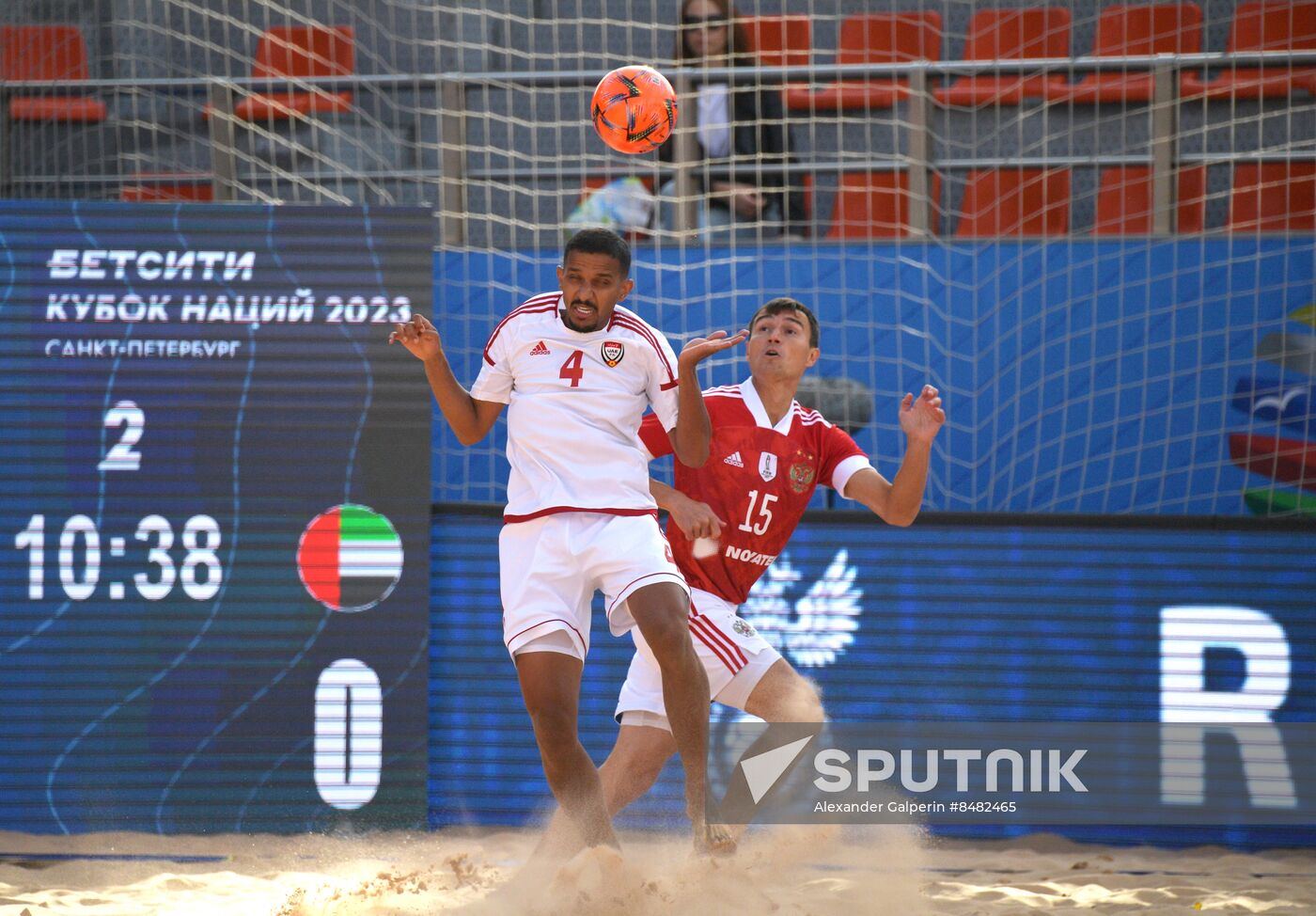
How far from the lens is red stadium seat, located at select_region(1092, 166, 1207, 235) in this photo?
778 centimetres

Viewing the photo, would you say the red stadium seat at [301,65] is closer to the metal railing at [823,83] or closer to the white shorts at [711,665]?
the metal railing at [823,83]

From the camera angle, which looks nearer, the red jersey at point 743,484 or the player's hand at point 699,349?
the player's hand at point 699,349

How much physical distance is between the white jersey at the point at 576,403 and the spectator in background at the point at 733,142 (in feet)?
9.65

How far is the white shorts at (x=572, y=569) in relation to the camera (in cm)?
452

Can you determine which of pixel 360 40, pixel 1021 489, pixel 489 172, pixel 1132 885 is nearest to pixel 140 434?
pixel 489 172

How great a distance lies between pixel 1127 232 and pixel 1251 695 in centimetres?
266

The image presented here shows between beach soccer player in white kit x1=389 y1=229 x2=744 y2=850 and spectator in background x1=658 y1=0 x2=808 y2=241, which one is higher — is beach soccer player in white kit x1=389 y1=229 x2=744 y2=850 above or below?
below

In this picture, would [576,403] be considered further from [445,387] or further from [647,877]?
[647,877]

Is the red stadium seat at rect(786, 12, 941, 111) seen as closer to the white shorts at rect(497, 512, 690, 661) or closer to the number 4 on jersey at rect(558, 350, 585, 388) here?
the number 4 on jersey at rect(558, 350, 585, 388)

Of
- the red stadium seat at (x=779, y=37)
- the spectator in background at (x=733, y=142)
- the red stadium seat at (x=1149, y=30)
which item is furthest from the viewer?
the red stadium seat at (x=1149, y=30)

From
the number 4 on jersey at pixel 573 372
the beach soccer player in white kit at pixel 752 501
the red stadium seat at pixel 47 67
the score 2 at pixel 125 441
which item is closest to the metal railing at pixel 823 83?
the red stadium seat at pixel 47 67

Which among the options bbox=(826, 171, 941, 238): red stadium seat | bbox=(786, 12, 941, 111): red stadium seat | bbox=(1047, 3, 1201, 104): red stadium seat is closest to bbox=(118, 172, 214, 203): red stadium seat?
bbox=(786, 12, 941, 111): red stadium seat

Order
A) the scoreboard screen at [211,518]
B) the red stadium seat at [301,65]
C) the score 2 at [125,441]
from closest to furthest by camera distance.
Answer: the scoreboard screen at [211,518]
the score 2 at [125,441]
the red stadium seat at [301,65]

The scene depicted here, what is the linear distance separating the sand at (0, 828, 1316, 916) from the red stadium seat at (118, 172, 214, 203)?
370 cm
